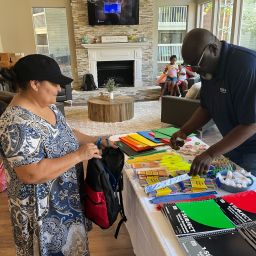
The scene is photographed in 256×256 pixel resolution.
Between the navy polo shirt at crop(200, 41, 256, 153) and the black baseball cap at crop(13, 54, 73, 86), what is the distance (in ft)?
2.54

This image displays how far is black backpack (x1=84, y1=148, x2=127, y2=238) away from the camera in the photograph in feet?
3.74

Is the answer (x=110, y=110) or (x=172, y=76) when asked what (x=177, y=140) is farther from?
(x=172, y=76)

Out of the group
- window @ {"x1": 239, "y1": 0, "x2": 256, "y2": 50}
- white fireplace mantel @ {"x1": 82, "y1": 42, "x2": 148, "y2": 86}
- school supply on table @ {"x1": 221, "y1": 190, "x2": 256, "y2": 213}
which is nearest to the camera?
school supply on table @ {"x1": 221, "y1": 190, "x2": 256, "y2": 213}

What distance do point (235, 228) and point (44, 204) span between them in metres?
0.74

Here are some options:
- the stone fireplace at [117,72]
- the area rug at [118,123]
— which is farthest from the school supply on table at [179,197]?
the stone fireplace at [117,72]

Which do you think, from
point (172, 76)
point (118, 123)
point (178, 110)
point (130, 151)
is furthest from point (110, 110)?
point (130, 151)

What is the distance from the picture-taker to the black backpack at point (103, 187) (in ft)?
3.74

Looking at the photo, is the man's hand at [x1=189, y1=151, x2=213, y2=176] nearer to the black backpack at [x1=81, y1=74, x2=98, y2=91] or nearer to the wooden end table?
the wooden end table

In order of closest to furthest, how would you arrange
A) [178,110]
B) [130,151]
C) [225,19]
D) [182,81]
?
[130,151], [178,110], [182,81], [225,19]

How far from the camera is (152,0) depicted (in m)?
7.20

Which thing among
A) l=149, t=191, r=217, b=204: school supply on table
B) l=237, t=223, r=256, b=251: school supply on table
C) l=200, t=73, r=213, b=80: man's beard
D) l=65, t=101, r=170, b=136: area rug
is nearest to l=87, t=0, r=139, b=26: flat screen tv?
l=65, t=101, r=170, b=136: area rug

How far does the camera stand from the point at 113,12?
7051mm

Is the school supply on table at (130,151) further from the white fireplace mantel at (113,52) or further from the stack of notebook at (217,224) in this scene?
the white fireplace mantel at (113,52)

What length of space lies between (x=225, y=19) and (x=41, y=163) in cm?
664
